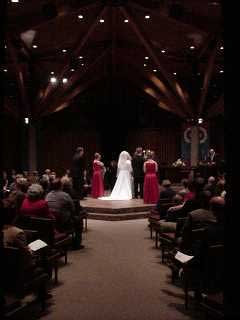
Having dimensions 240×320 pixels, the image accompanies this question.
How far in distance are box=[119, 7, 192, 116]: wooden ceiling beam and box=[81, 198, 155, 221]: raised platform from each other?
4.72m

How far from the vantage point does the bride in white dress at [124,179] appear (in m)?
13.6

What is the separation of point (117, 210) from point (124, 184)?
8.09ft

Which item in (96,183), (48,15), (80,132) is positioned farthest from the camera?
(80,132)

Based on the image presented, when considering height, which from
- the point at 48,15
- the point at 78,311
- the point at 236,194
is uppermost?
the point at 48,15

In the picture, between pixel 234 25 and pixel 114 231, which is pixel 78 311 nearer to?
pixel 234 25

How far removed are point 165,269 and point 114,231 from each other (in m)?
3.11

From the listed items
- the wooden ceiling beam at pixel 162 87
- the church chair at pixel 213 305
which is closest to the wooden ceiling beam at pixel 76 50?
the wooden ceiling beam at pixel 162 87

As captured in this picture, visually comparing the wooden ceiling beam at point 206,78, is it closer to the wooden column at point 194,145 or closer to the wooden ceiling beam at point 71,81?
the wooden column at point 194,145

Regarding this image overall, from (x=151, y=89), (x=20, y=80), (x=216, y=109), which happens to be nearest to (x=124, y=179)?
(x=20, y=80)

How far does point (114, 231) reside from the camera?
9.61 meters

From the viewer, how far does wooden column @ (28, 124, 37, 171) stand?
17984 millimetres

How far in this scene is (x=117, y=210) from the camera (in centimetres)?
1128

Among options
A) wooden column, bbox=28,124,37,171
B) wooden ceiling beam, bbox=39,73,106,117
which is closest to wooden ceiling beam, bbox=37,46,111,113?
wooden ceiling beam, bbox=39,73,106,117

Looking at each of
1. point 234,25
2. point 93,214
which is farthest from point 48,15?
point 234,25
